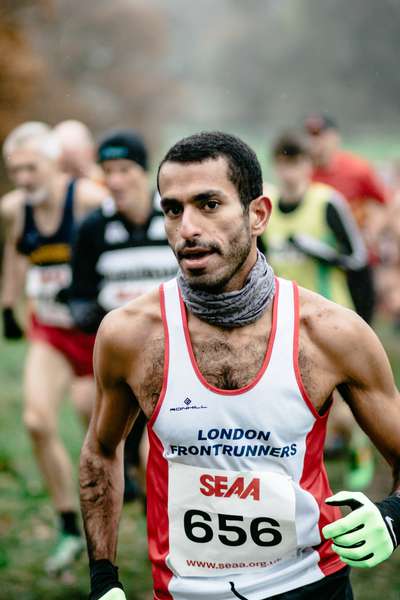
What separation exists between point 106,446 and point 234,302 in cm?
58

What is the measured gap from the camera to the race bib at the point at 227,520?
2.76 m

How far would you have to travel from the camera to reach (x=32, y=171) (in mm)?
5996

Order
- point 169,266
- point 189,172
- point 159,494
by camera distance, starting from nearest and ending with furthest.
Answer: point 189,172
point 159,494
point 169,266

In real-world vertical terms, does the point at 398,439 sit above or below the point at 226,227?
below

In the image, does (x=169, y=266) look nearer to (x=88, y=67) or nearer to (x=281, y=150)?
(x=281, y=150)

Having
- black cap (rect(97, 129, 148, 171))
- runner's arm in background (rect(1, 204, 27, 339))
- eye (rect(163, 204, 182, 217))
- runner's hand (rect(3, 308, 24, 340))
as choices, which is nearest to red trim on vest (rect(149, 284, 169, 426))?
eye (rect(163, 204, 182, 217))

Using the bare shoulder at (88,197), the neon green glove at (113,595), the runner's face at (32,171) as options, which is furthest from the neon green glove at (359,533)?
the runner's face at (32,171)

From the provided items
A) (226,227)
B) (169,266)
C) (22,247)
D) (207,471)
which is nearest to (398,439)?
(207,471)

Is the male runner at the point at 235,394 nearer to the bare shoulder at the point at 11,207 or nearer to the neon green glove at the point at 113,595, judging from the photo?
the neon green glove at the point at 113,595

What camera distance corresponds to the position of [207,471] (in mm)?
2756

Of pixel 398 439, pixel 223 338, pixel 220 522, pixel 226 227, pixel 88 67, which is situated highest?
pixel 226 227

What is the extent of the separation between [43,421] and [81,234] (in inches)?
37.9

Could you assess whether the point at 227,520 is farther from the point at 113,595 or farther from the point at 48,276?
the point at 48,276

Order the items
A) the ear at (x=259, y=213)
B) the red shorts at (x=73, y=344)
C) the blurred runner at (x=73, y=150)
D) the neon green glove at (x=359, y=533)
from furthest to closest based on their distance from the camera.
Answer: the blurred runner at (x=73, y=150)
the red shorts at (x=73, y=344)
the ear at (x=259, y=213)
the neon green glove at (x=359, y=533)
